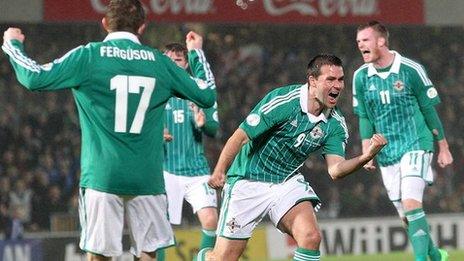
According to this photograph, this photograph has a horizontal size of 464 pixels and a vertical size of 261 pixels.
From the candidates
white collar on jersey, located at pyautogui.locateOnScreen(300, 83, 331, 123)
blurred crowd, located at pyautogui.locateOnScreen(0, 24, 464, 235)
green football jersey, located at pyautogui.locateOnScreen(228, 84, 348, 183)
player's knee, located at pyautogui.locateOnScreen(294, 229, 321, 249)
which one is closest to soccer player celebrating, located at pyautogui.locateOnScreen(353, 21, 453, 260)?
green football jersey, located at pyautogui.locateOnScreen(228, 84, 348, 183)

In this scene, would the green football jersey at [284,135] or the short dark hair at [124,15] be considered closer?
the short dark hair at [124,15]

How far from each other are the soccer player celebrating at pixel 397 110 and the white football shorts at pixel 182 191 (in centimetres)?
132

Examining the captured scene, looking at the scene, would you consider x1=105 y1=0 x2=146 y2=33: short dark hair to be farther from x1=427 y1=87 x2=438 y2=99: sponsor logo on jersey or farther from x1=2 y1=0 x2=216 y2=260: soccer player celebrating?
x1=427 y1=87 x2=438 y2=99: sponsor logo on jersey

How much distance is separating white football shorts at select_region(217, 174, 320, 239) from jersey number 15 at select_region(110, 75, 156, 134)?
5.29ft

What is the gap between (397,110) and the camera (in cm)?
897

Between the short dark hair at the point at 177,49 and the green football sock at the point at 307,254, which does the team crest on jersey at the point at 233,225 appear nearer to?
the green football sock at the point at 307,254

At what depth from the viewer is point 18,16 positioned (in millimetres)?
15609

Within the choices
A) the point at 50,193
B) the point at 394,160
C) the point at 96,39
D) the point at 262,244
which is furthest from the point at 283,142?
the point at 96,39

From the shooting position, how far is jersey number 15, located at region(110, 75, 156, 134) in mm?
5531

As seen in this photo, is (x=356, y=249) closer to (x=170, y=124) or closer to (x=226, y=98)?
(x=226, y=98)

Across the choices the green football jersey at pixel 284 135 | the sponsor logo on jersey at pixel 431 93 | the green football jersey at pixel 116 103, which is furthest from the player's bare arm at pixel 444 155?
the green football jersey at pixel 116 103

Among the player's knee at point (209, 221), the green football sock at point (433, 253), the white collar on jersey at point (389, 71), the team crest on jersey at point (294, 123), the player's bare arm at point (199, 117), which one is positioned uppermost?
the white collar on jersey at point (389, 71)

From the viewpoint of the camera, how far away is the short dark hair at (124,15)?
5566mm

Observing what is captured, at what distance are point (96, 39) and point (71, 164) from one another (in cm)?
201
